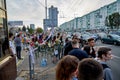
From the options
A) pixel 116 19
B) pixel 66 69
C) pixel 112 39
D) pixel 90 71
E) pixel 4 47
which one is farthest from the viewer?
pixel 116 19

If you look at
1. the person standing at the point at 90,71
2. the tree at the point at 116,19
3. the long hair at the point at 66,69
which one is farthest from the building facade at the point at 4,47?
the tree at the point at 116,19

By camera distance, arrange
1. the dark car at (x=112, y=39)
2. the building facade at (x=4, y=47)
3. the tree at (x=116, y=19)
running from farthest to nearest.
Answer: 1. the tree at (x=116, y=19)
2. the dark car at (x=112, y=39)
3. the building facade at (x=4, y=47)

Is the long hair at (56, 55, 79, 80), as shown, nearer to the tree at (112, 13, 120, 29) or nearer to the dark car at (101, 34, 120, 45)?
the dark car at (101, 34, 120, 45)

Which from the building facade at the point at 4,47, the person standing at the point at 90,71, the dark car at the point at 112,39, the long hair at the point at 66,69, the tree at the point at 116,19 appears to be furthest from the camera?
the tree at the point at 116,19

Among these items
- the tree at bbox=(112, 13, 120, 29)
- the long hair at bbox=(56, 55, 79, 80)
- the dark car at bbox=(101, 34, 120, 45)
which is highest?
the tree at bbox=(112, 13, 120, 29)

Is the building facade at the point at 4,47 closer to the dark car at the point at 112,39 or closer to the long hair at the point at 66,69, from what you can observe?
the long hair at the point at 66,69

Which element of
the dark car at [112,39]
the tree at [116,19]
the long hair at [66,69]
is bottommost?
the dark car at [112,39]

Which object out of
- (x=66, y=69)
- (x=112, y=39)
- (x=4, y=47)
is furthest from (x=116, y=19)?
(x=66, y=69)

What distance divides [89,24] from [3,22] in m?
172

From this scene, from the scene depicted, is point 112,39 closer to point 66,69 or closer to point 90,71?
point 66,69

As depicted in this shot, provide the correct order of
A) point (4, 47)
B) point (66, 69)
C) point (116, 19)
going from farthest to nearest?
point (116, 19), point (4, 47), point (66, 69)

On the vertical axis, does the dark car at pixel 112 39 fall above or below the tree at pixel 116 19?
below

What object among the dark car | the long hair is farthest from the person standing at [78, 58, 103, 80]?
the dark car

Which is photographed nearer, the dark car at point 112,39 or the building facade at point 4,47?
the building facade at point 4,47
